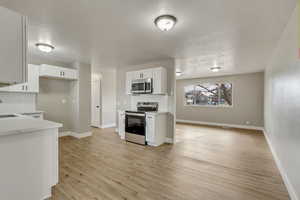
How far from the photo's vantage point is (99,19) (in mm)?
2139

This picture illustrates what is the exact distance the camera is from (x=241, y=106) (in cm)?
640

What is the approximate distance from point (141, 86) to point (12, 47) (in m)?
3.19

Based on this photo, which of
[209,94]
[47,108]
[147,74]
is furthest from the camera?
[209,94]

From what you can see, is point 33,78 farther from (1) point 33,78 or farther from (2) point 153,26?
(2) point 153,26

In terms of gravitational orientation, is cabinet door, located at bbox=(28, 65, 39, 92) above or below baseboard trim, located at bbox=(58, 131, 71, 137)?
above

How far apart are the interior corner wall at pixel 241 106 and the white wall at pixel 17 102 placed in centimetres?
692

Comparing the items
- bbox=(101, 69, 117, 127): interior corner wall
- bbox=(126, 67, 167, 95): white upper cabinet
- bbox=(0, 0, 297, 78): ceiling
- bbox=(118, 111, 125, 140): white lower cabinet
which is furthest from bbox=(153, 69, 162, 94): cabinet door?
bbox=(101, 69, 117, 127): interior corner wall

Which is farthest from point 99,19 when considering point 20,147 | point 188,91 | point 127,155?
point 188,91

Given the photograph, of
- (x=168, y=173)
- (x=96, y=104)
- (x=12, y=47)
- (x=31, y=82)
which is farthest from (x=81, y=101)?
(x=168, y=173)

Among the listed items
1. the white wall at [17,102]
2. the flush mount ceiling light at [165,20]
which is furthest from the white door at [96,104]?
the flush mount ceiling light at [165,20]

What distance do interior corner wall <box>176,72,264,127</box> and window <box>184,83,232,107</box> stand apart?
0.67 ft

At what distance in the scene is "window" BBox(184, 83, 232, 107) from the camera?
6820 mm

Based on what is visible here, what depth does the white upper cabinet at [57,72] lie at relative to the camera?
3.89 m

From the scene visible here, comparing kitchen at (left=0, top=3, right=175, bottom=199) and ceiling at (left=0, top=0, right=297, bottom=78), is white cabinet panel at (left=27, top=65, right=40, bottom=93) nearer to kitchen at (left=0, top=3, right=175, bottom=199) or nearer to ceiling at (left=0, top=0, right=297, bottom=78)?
kitchen at (left=0, top=3, right=175, bottom=199)
